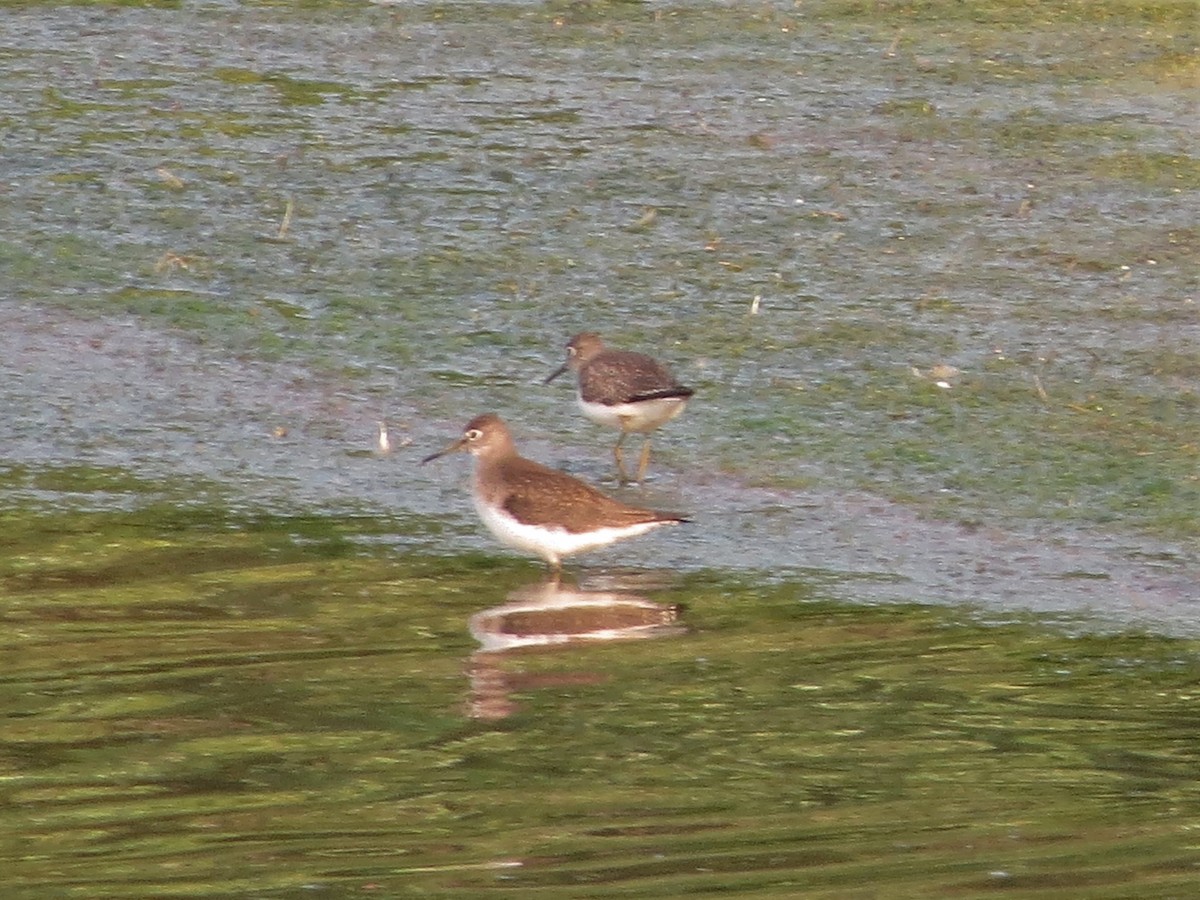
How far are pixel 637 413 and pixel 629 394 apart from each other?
5.0 inches

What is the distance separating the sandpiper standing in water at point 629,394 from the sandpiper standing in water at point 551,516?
72 centimetres

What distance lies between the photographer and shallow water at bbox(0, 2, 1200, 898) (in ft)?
21.3

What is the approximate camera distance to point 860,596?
28.3 ft

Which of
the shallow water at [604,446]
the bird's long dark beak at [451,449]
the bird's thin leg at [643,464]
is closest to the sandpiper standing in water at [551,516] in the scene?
the shallow water at [604,446]

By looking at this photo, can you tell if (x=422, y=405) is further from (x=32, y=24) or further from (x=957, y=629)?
(x=32, y=24)

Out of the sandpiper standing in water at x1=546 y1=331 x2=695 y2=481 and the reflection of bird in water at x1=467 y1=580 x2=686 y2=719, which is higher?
the sandpiper standing in water at x1=546 y1=331 x2=695 y2=481

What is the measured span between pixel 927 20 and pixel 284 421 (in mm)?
7215

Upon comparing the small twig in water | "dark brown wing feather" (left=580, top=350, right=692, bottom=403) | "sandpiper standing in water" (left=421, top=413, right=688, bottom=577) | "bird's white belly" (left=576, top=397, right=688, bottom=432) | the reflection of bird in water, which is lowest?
the reflection of bird in water

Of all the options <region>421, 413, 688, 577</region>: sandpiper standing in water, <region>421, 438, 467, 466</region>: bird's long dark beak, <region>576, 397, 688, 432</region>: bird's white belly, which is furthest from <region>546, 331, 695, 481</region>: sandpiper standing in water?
<region>421, 413, 688, 577</region>: sandpiper standing in water

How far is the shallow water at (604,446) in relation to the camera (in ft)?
21.3

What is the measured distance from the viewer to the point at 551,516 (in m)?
9.05

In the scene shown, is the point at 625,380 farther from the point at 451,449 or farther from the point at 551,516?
the point at 551,516

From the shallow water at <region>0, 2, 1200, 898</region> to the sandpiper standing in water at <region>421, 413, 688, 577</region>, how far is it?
0.16m

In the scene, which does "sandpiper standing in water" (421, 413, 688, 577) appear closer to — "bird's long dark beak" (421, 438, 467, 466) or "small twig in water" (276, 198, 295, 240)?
"bird's long dark beak" (421, 438, 467, 466)
